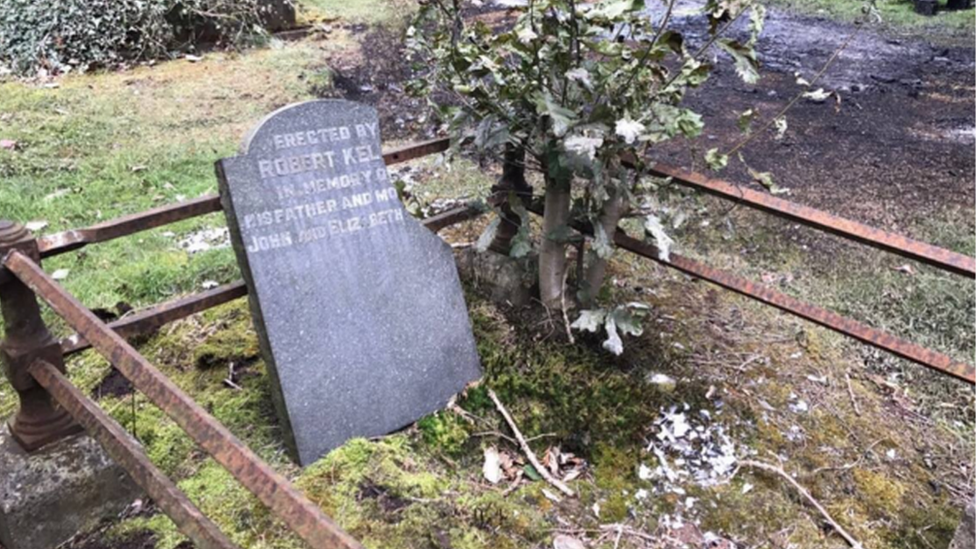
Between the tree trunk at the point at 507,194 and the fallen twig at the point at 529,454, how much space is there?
0.66 metres

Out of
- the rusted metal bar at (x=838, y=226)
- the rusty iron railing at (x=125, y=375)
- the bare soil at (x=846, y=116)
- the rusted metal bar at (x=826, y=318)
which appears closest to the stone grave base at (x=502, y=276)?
the rusted metal bar at (x=826, y=318)

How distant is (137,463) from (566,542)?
128 cm

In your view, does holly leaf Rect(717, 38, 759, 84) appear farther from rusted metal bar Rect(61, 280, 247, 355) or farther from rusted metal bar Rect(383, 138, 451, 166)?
rusted metal bar Rect(61, 280, 247, 355)

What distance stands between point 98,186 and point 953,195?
5.31 metres

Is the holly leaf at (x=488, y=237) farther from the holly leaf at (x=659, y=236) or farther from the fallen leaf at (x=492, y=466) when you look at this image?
the fallen leaf at (x=492, y=466)

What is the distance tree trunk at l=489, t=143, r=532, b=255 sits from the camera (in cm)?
321

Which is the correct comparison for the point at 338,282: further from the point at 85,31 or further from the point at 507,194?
the point at 85,31

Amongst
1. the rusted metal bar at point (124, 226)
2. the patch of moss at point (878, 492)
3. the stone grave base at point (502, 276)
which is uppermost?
the rusted metal bar at point (124, 226)

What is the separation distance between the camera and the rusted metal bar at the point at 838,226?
223 cm

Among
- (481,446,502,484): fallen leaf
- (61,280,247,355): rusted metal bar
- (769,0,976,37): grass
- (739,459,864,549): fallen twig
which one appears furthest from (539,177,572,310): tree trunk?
(769,0,976,37): grass

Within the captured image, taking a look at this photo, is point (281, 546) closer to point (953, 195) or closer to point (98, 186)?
point (98, 186)

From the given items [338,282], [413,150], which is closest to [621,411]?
[338,282]

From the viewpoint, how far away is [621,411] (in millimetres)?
2859

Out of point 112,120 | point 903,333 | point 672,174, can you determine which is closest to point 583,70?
point 672,174
